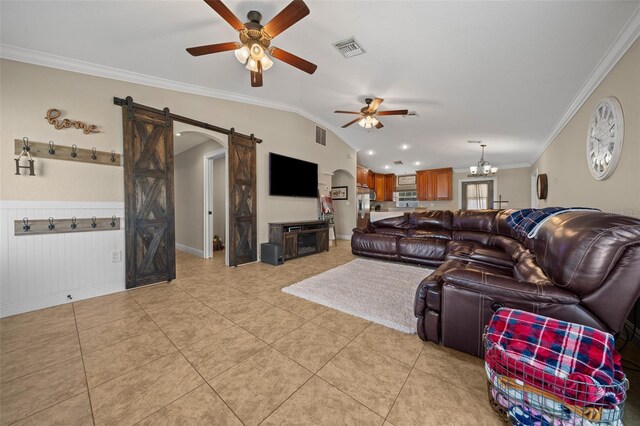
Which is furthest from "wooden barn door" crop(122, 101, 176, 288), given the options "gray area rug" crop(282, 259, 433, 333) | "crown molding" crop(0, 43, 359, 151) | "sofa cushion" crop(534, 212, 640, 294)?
"sofa cushion" crop(534, 212, 640, 294)

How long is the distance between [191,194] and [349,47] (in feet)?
14.9

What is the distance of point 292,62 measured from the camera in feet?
8.29

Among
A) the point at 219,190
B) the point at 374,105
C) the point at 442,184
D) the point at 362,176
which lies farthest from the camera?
the point at 442,184

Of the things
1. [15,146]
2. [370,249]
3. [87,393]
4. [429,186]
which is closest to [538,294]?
[87,393]

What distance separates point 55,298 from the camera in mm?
2510

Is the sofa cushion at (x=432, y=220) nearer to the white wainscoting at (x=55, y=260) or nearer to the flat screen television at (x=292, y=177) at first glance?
the flat screen television at (x=292, y=177)

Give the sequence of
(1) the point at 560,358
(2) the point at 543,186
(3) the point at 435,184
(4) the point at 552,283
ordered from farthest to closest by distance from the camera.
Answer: (3) the point at 435,184, (2) the point at 543,186, (4) the point at 552,283, (1) the point at 560,358

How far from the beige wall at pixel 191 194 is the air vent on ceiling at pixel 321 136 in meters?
2.31

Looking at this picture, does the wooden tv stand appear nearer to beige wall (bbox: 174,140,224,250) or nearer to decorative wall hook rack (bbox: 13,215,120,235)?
beige wall (bbox: 174,140,224,250)

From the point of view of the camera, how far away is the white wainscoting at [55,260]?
2287 mm

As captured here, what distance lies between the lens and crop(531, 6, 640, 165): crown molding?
193 cm

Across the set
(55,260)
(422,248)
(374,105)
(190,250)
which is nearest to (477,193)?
(422,248)

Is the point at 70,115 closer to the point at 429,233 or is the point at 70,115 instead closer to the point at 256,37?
the point at 256,37

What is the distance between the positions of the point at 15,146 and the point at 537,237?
4.87 metres
